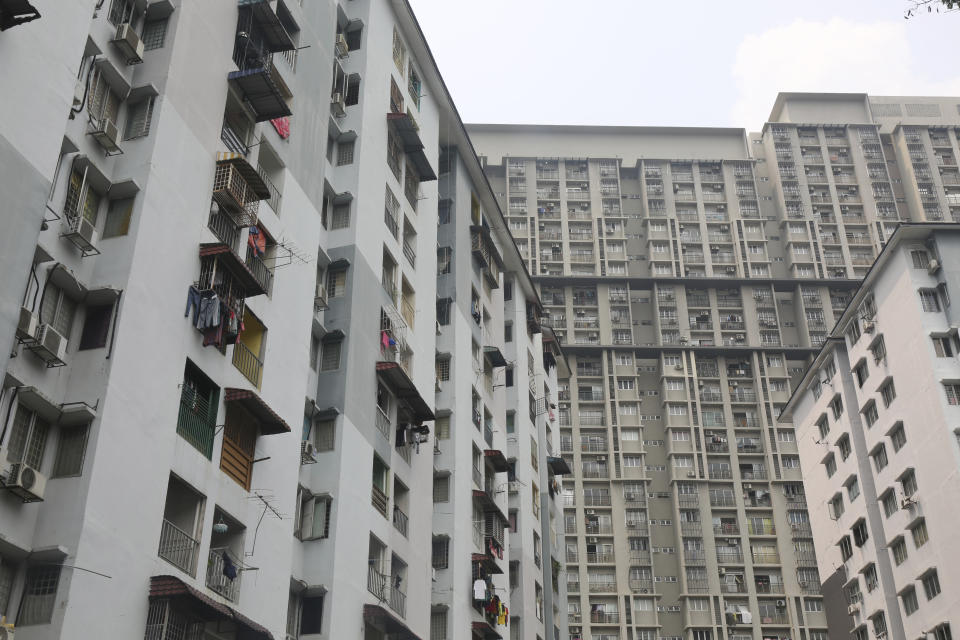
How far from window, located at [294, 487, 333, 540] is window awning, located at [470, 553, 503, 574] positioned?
35.4 feet

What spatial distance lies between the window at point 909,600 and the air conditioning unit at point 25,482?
4404 cm

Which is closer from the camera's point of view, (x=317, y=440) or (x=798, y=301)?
(x=317, y=440)

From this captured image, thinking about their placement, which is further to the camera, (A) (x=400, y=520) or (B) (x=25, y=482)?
(A) (x=400, y=520)

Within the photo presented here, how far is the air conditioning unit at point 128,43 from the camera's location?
20125 millimetres

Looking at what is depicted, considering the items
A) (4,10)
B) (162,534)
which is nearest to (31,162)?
(4,10)

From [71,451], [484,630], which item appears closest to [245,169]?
[71,451]

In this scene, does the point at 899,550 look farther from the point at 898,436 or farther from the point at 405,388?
the point at 405,388

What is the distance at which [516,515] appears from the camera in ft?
143

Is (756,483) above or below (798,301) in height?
below

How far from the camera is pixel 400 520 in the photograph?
97.8ft

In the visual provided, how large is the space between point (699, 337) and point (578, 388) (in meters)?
11.1

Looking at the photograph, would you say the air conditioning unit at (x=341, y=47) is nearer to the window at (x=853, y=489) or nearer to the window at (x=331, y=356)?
the window at (x=331, y=356)

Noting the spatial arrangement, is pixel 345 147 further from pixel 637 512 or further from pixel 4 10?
pixel 637 512

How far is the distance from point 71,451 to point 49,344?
5.79 feet
